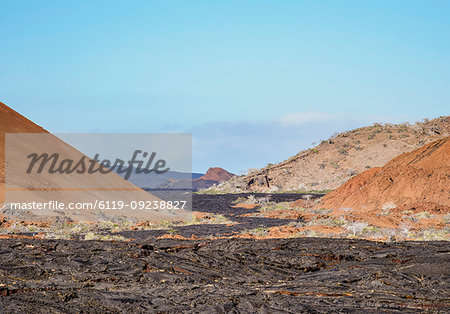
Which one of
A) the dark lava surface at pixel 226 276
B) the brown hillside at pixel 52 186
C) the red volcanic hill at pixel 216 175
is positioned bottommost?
the dark lava surface at pixel 226 276

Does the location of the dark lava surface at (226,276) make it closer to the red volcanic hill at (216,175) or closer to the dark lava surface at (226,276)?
the dark lava surface at (226,276)

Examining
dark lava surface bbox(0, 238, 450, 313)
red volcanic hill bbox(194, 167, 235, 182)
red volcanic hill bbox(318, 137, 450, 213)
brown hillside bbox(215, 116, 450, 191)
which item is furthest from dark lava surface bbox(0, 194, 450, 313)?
red volcanic hill bbox(194, 167, 235, 182)

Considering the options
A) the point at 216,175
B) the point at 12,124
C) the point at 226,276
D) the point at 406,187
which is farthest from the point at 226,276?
the point at 216,175

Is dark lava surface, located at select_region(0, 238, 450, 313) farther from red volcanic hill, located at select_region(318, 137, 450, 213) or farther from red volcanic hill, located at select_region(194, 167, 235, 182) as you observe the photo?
red volcanic hill, located at select_region(194, 167, 235, 182)

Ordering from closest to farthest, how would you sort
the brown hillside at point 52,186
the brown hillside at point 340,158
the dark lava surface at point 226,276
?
the dark lava surface at point 226,276
the brown hillside at point 52,186
the brown hillside at point 340,158

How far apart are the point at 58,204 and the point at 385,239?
2012cm

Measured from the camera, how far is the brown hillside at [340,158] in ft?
224

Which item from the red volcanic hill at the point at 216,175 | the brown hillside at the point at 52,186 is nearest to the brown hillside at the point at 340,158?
the brown hillside at the point at 52,186

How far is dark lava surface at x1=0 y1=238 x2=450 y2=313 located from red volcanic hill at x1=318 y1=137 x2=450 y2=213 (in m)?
15.3

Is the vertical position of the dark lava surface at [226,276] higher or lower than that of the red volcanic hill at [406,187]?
lower

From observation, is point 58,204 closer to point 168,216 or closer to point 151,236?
point 168,216

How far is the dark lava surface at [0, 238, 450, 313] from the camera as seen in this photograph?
31.4 feet

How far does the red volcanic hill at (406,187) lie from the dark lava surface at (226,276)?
1535 centimetres

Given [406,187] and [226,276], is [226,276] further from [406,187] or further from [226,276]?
[406,187]
